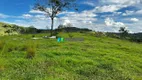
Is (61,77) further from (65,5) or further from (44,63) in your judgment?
(65,5)

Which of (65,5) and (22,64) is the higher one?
(65,5)

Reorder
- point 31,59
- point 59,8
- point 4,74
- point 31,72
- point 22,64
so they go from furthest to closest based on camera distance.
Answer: point 59,8 → point 31,59 → point 22,64 → point 31,72 → point 4,74

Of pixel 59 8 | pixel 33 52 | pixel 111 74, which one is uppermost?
pixel 59 8

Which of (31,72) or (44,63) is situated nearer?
(31,72)

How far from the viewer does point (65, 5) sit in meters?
82.1

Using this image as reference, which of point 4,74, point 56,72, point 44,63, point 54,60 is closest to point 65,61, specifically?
point 54,60

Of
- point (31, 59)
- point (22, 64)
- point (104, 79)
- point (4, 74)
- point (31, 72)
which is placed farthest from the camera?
point (31, 59)

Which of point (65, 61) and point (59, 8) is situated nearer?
point (65, 61)

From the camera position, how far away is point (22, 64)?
19.5 m

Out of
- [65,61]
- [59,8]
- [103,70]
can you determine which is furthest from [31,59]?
[59,8]

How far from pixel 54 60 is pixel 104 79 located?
5721 millimetres

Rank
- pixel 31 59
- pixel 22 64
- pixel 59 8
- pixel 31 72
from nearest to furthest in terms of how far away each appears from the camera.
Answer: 1. pixel 31 72
2. pixel 22 64
3. pixel 31 59
4. pixel 59 8

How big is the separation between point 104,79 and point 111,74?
2.14 m

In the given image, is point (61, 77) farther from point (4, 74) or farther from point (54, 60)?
point (54, 60)
